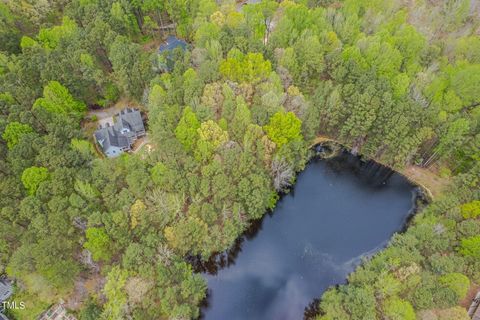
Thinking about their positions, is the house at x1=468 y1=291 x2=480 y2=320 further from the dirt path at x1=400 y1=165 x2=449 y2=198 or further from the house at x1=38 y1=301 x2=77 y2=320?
the house at x1=38 y1=301 x2=77 y2=320

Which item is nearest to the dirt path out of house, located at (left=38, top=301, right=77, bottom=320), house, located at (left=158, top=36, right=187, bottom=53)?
house, located at (left=158, top=36, right=187, bottom=53)

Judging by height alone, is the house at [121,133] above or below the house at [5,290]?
above

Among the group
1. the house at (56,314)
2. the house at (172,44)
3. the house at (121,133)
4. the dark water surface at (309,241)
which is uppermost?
the house at (172,44)

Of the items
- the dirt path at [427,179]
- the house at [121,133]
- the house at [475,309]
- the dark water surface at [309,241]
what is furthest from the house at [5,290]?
the dirt path at [427,179]

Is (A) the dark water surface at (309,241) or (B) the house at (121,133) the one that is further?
(B) the house at (121,133)

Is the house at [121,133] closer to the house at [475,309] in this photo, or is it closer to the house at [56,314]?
the house at [56,314]

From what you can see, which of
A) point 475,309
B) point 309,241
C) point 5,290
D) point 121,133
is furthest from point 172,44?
point 475,309
